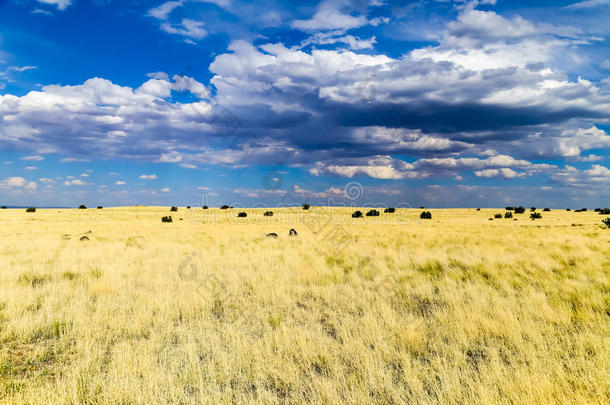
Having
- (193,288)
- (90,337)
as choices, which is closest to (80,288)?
(193,288)

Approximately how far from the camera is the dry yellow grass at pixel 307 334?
4.52 metres

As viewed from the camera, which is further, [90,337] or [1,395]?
[90,337]

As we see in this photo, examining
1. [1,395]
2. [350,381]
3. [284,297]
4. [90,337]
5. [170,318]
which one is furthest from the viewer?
[284,297]

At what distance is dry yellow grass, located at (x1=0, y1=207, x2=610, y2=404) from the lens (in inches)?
178

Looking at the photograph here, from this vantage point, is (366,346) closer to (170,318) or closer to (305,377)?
(305,377)

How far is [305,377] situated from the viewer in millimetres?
5027

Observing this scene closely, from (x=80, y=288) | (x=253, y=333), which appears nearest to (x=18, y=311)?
(x=80, y=288)

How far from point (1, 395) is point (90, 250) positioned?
1415cm

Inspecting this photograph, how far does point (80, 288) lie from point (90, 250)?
8.21 metres

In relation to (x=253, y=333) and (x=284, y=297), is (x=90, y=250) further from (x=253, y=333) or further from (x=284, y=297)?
(x=253, y=333)

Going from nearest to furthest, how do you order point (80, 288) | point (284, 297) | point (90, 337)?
point (90, 337) < point (284, 297) < point (80, 288)

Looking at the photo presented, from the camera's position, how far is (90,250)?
16.8m

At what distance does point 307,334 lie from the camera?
6.28 m

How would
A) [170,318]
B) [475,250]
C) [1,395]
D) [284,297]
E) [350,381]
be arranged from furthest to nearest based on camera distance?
1. [475,250]
2. [284,297]
3. [170,318]
4. [350,381]
5. [1,395]
